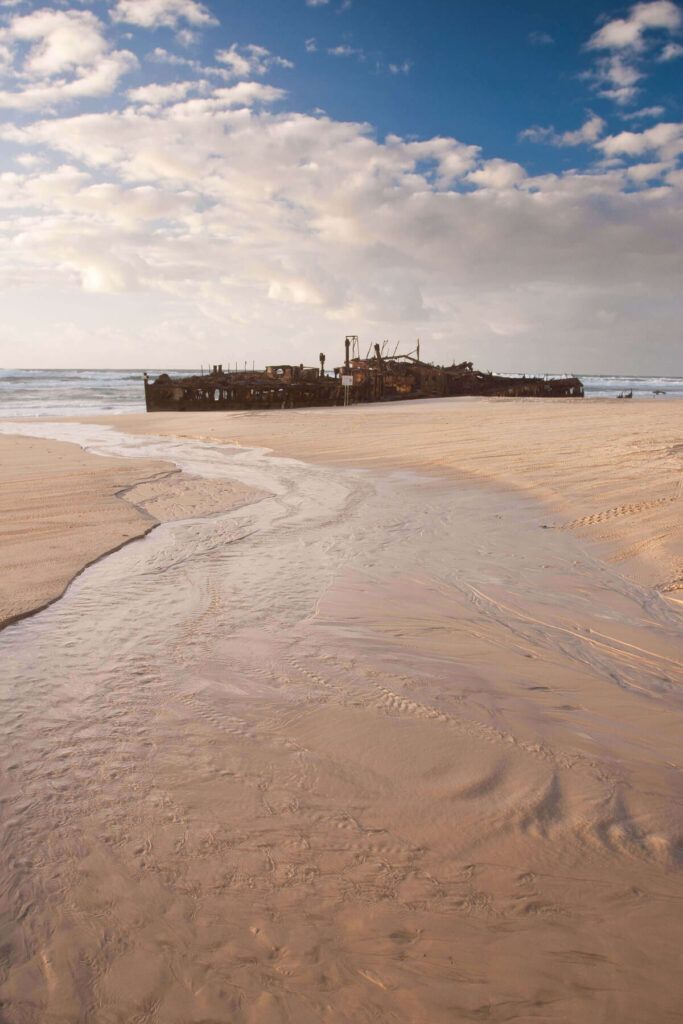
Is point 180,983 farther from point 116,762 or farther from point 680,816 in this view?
point 680,816

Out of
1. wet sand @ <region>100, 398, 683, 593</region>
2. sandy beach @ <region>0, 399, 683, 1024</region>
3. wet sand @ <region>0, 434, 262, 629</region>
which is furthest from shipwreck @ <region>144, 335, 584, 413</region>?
sandy beach @ <region>0, 399, 683, 1024</region>

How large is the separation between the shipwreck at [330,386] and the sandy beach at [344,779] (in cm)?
2313

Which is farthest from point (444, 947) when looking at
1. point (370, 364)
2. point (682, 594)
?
point (370, 364)

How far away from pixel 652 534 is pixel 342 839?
14.4 feet

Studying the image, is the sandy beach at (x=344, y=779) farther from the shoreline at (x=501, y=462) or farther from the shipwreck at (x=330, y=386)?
the shipwreck at (x=330, y=386)

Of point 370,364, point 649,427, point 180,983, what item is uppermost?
point 370,364

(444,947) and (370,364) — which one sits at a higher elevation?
(370,364)

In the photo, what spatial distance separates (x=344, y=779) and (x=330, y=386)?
96.8 feet

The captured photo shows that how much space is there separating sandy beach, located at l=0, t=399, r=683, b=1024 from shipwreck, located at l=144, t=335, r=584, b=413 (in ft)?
75.9

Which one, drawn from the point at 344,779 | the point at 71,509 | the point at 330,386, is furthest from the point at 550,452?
the point at 330,386

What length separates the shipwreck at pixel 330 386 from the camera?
91.9ft

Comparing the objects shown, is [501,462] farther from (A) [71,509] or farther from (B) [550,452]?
(A) [71,509]

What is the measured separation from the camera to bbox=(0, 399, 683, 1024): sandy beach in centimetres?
160

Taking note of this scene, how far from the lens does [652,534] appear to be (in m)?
5.45
